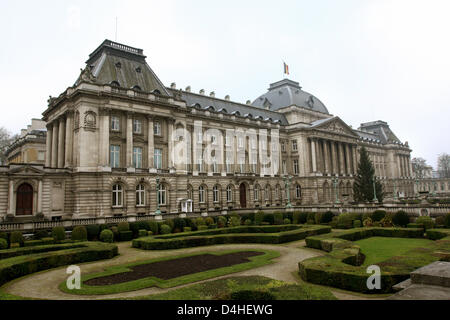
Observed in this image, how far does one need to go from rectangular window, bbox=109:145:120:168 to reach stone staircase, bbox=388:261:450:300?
36060 mm

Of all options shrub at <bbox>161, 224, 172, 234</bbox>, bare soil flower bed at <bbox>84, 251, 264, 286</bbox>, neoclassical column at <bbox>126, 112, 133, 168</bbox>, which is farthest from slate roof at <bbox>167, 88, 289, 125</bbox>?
bare soil flower bed at <bbox>84, 251, 264, 286</bbox>

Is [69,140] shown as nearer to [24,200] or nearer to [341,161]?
[24,200]

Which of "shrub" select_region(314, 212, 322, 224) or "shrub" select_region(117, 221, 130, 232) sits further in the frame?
"shrub" select_region(314, 212, 322, 224)

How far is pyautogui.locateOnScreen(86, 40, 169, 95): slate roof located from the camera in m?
42.6

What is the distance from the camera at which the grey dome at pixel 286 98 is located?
73.0 metres

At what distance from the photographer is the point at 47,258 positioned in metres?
18.7

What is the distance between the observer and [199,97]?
5753cm

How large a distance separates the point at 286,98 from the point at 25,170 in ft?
178

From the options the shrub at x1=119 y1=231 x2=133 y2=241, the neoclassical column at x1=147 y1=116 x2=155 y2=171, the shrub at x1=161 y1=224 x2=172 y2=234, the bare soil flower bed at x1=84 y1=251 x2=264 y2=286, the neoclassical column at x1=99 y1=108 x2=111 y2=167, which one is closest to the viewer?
the bare soil flower bed at x1=84 y1=251 x2=264 y2=286

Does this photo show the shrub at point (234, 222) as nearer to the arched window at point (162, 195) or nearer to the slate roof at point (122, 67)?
the arched window at point (162, 195)

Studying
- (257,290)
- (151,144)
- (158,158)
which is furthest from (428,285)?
(158,158)

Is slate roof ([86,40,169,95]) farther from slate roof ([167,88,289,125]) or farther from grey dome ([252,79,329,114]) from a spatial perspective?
grey dome ([252,79,329,114])
